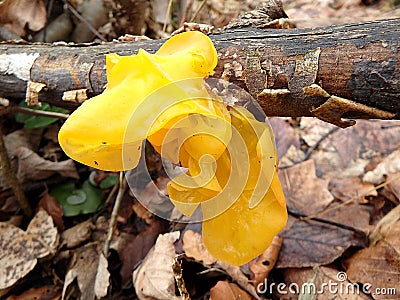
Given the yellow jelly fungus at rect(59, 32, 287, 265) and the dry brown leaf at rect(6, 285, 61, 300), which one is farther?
the dry brown leaf at rect(6, 285, 61, 300)

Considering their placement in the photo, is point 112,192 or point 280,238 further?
point 112,192

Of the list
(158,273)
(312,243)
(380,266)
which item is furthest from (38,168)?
(380,266)

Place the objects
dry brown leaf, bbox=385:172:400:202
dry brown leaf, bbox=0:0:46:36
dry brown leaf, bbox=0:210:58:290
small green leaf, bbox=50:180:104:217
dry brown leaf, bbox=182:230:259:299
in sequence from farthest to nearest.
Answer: dry brown leaf, bbox=0:0:46:36 → small green leaf, bbox=50:180:104:217 → dry brown leaf, bbox=385:172:400:202 → dry brown leaf, bbox=0:210:58:290 → dry brown leaf, bbox=182:230:259:299

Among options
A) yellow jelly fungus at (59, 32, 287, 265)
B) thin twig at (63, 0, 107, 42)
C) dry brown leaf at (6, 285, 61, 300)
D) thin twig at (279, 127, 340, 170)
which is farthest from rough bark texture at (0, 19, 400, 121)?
thin twig at (63, 0, 107, 42)

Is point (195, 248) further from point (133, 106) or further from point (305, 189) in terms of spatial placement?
point (133, 106)

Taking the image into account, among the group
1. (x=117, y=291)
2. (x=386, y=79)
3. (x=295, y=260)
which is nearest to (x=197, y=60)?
(x=386, y=79)

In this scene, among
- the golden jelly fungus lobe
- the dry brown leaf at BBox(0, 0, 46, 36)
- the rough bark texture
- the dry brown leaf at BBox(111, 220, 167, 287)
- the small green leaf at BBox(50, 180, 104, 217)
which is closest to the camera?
the golden jelly fungus lobe

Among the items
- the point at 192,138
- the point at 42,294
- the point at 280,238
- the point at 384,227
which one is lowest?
the point at 42,294

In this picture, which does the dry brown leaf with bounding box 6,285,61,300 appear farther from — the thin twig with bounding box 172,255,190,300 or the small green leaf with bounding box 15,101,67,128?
the small green leaf with bounding box 15,101,67,128
